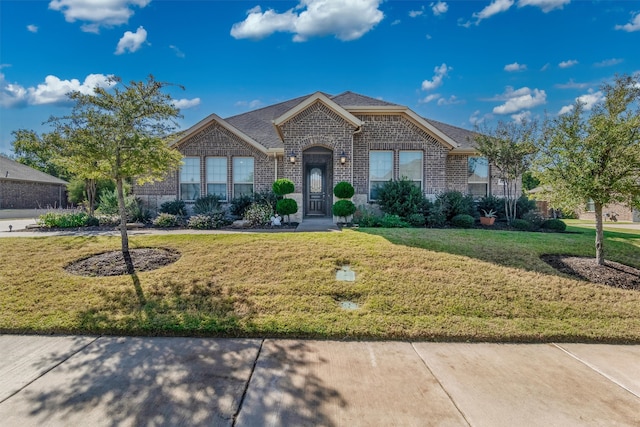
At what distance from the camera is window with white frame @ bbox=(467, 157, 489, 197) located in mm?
15500

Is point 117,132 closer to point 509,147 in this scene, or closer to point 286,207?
point 286,207

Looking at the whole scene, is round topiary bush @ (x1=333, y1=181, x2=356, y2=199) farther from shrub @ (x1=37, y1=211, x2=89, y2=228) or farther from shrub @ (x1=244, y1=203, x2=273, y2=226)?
shrub @ (x1=37, y1=211, x2=89, y2=228)

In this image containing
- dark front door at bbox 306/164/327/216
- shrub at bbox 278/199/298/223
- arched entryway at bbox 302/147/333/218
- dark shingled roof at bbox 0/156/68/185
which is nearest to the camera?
shrub at bbox 278/199/298/223

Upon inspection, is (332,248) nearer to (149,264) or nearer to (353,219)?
(149,264)

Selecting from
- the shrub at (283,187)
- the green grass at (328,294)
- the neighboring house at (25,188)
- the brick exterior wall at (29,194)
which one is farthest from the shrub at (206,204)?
the neighboring house at (25,188)

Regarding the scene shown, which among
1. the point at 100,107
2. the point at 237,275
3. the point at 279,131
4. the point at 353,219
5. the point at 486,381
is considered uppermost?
the point at 279,131

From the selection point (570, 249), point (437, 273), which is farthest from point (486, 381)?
point (570, 249)

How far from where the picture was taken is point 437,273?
20.3 feet

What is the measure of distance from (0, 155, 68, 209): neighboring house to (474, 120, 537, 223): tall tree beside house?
32865 millimetres

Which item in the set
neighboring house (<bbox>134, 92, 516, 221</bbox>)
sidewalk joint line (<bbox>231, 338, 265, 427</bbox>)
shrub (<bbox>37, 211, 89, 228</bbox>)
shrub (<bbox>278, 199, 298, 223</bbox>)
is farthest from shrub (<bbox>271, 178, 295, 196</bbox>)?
sidewalk joint line (<bbox>231, 338, 265, 427</bbox>)

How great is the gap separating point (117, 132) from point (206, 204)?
769 centimetres

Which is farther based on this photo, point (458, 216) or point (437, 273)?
point (458, 216)

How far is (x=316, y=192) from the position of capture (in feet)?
50.5

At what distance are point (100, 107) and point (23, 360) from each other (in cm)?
505
